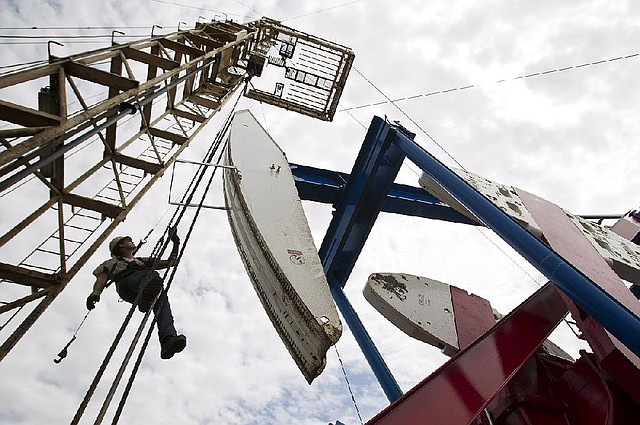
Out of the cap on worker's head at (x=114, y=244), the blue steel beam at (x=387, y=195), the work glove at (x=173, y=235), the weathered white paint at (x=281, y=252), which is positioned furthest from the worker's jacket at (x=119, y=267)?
the blue steel beam at (x=387, y=195)

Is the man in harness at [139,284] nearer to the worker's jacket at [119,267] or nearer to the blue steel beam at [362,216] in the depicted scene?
the worker's jacket at [119,267]

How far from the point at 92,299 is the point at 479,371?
4.01 metres

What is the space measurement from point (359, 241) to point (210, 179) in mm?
2863

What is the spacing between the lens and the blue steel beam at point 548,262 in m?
3.27

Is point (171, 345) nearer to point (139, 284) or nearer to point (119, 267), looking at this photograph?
point (139, 284)

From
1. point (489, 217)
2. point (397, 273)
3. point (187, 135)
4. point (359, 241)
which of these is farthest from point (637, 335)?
point (187, 135)

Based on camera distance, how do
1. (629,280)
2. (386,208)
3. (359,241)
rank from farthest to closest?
(386,208), (359,241), (629,280)

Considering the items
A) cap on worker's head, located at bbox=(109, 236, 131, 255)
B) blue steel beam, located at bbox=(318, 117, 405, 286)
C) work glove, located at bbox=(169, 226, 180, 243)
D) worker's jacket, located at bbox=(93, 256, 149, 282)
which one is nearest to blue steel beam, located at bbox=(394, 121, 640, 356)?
blue steel beam, located at bbox=(318, 117, 405, 286)

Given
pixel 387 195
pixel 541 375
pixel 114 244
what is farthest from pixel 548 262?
pixel 114 244

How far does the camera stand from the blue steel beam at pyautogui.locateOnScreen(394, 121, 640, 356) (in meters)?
3.27

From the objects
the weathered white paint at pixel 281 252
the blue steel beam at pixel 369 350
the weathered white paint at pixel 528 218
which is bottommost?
the blue steel beam at pixel 369 350

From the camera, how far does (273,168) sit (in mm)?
5352

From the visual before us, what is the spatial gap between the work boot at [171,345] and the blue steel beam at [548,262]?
3465 mm

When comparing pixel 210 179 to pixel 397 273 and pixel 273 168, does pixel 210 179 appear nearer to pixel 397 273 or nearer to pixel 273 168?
pixel 273 168
